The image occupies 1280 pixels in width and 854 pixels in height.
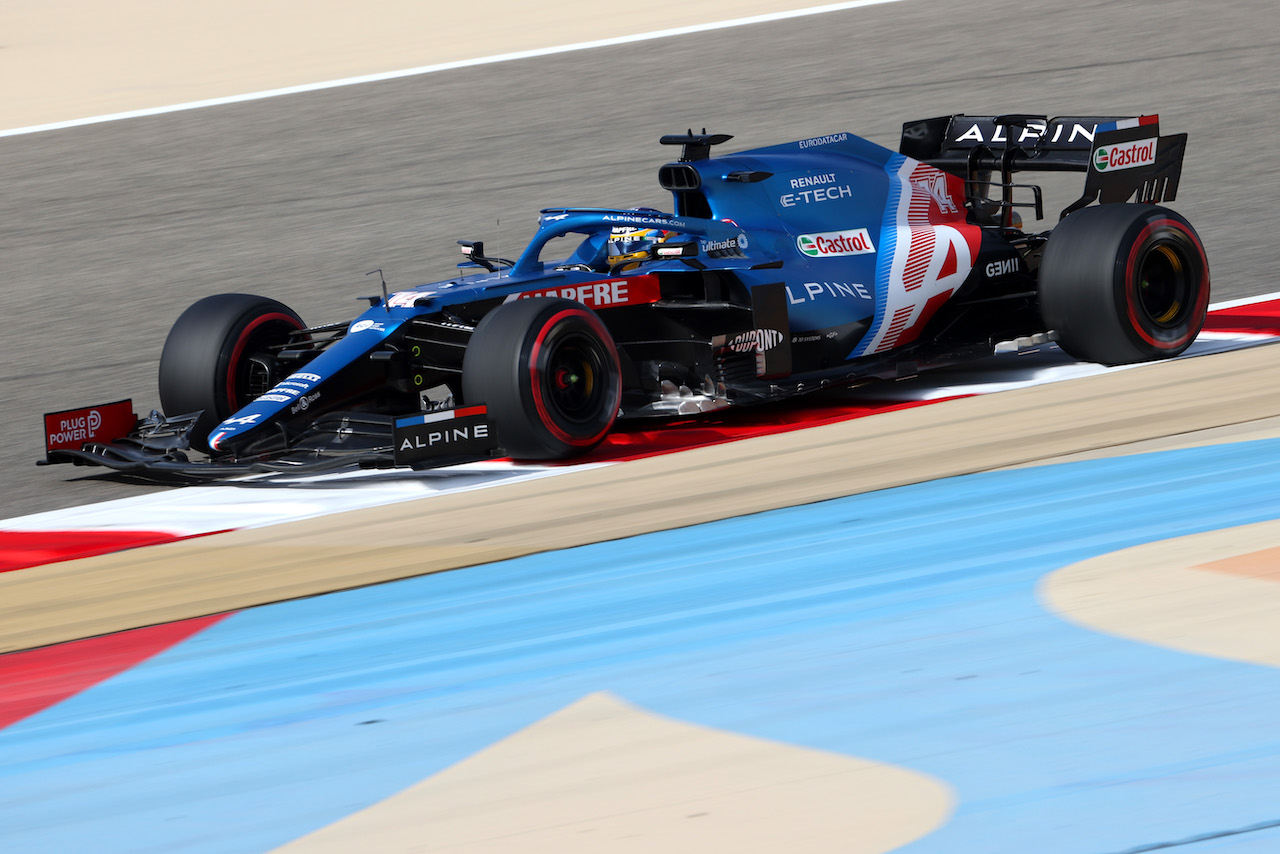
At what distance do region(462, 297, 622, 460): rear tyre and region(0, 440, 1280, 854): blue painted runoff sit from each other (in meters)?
1.52

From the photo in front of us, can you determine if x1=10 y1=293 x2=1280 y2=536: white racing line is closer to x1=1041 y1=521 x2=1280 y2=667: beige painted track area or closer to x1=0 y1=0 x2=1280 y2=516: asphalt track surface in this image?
x1=0 y1=0 x2=1280 y2=516: asphalt track surface

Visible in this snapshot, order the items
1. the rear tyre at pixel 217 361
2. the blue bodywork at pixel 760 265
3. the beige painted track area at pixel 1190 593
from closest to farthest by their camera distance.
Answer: the beige painted track area at pixel 1190 593
the blue bodywork at pixel 760 265
the rear tyre at pixel 217 361

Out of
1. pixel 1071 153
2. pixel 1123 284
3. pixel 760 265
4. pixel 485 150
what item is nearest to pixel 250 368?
pixel 760 265

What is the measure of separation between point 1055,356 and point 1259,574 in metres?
5.02

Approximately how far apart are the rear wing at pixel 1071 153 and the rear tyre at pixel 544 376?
3071mm

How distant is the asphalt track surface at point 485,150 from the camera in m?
12.7

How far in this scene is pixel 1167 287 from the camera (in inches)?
342

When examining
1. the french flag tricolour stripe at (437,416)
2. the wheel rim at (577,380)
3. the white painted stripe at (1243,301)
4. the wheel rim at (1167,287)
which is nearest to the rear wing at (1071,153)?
the wheel rim at (1167,287)

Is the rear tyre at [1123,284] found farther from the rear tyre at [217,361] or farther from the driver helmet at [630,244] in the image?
the rear tyre at [217,361]

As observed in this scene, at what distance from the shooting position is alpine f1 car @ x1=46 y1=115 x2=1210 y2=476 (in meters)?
7.34

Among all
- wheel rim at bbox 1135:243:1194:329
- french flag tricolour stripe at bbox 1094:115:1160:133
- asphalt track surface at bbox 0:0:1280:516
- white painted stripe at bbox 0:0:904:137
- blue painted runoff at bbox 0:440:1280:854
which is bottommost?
blue painted runoff at bbox 0:440:1280:854

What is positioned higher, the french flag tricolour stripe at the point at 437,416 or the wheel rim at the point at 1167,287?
the wheel rim at the point at 1167,287

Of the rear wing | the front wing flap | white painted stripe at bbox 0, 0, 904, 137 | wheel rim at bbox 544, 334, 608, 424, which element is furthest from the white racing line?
white painted stripe at bbox 0, 0, 904, 137

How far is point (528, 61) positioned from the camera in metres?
22.1
